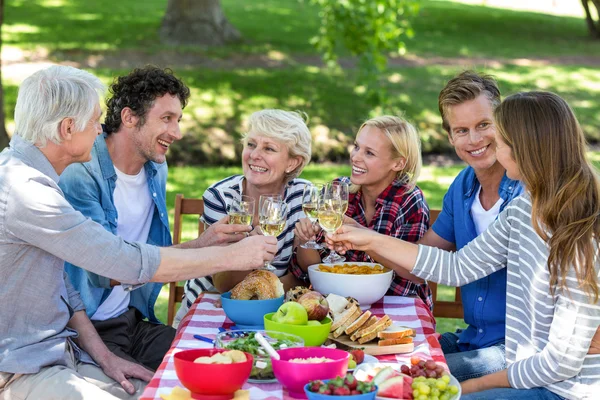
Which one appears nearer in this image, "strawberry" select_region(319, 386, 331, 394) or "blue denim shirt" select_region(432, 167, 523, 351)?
"strawberry" select_region(319, 386, 331, 394)

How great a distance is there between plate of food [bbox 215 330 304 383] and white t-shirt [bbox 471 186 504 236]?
162 cm

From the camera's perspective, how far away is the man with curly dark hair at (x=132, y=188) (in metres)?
4.25

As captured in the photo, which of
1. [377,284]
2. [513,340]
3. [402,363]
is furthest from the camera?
[377,284]

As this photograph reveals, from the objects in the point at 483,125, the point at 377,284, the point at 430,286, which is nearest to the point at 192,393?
the point at 377,284

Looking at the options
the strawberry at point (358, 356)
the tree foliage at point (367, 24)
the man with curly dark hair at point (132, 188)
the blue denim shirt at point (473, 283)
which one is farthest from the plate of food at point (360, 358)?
the tree foliage at point (367, 24)

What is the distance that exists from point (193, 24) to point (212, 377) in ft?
52.7

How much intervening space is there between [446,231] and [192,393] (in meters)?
2.12

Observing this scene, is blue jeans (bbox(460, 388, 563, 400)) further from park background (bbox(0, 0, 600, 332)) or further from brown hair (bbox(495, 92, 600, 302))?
park background (bbox(0, 0, 600, 332))

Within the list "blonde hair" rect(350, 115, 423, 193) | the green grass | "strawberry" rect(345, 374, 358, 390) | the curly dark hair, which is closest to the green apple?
"strawberry" rect(345, 374, 358, 390)

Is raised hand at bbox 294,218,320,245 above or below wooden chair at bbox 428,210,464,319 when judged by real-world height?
above

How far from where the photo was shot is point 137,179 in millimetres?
4586

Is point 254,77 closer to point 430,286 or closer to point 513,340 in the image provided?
Result: point 430,286

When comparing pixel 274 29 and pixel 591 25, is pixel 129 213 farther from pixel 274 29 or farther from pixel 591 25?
pixel 591 25

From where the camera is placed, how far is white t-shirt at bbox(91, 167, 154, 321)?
14.6ft
